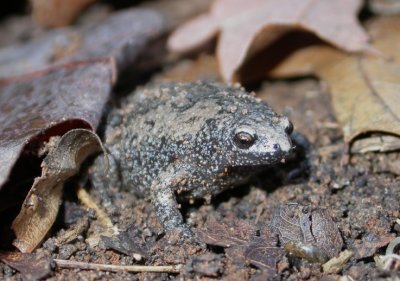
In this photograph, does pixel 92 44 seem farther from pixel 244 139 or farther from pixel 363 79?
pixel 363 79

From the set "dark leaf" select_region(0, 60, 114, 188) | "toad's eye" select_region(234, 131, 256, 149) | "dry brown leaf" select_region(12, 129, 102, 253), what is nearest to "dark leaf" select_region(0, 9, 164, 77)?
"dark leaf" select_region(0, 60, 114, 188)

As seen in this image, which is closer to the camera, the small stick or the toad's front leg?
the small stick

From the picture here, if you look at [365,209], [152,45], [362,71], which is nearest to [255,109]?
[365,209]

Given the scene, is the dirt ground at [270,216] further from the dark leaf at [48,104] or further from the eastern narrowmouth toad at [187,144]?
the dark leaf at [48,104]

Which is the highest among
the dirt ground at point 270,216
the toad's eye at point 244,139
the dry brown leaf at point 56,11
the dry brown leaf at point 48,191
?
the dry brown leaf at point 56,11

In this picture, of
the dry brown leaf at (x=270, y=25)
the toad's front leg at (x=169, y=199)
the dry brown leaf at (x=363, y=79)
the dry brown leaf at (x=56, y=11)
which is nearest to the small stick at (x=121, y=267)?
the toad's front leg at (x=169, y=199)

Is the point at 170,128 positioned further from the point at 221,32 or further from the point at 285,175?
the point at 221,32

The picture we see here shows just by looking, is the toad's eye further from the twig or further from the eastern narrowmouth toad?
the twig
